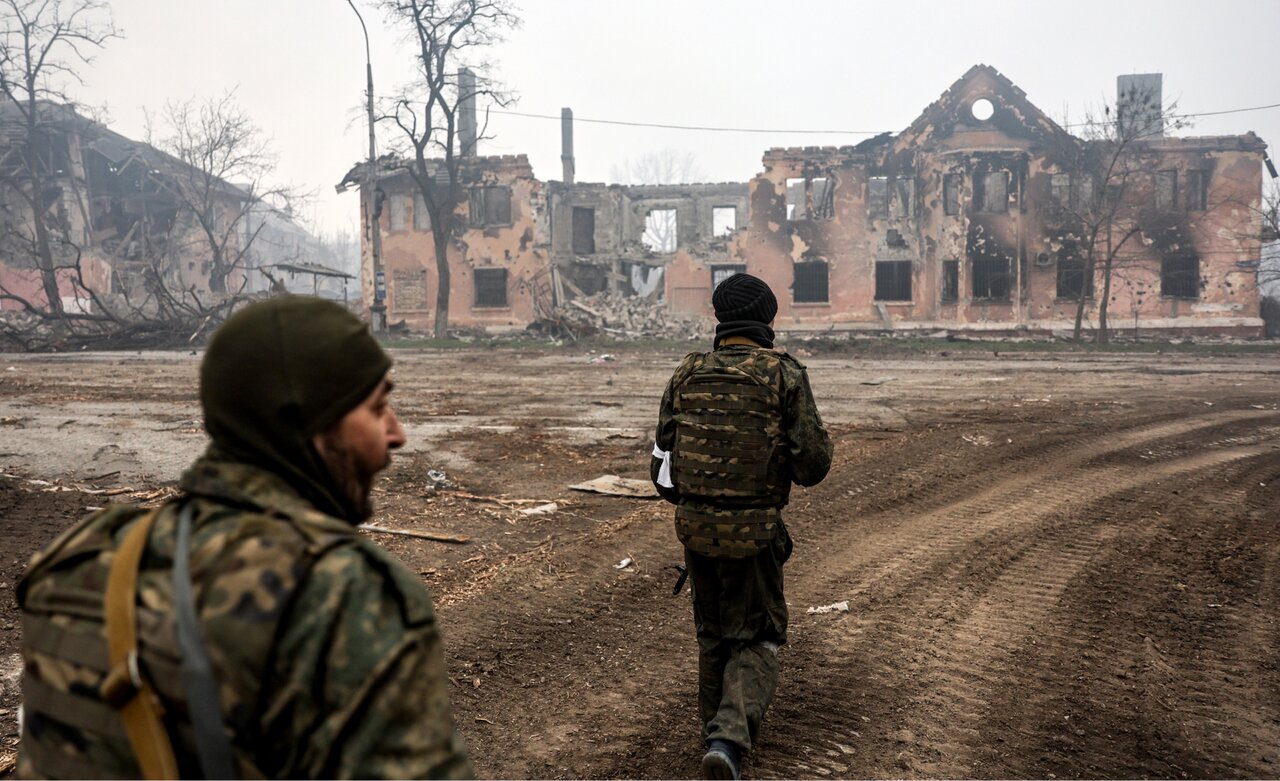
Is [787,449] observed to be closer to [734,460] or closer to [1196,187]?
[734,460]

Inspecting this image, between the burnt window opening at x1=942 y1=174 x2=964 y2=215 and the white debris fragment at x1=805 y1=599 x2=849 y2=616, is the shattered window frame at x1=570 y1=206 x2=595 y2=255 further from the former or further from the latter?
the white debris fragment at x1=805 y1=599 x2=849 y2=616

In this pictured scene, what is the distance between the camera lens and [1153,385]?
15.7m

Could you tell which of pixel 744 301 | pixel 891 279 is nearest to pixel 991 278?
pixel 891 279

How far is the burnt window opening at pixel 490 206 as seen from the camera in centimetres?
3791

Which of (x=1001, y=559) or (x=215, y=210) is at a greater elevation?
(x=215, y=210)

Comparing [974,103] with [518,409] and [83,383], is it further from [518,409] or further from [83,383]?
[83,383]

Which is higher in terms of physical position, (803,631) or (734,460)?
(734,460)

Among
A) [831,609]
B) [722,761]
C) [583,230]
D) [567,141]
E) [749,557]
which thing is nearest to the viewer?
[722,761]

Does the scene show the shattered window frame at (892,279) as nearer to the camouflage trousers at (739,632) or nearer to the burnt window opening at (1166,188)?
the burnt window opening at (1166,188)

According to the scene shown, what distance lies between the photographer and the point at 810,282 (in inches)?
1415

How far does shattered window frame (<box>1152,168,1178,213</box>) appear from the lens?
3325cm

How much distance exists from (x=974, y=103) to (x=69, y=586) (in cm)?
3727

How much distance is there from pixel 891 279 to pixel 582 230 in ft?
42.4

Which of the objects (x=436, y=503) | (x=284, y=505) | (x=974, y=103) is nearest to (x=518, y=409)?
(x=436, y=503)
